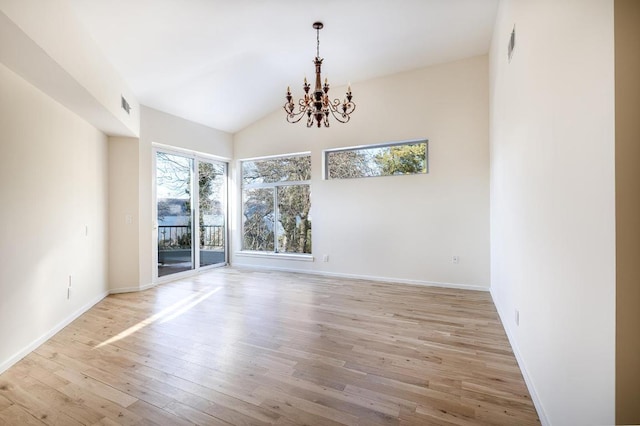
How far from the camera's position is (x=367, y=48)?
4160 millimetres

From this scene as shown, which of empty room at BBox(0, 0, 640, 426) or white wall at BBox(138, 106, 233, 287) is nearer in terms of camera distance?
empty room at BBox(0, 0, 640, 426)

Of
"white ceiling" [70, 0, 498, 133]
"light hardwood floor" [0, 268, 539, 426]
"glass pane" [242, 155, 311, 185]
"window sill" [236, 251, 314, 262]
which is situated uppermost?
"white ceiling" [70, 0, 498, 133]

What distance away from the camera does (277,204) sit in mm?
6168

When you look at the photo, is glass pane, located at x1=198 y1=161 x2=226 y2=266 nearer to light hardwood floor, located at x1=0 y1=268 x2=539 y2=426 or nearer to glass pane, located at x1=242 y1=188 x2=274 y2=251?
glass pane, located at x1=242 y1=188 x2=274 y2=251

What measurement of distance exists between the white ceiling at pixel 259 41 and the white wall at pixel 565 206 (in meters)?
1.51

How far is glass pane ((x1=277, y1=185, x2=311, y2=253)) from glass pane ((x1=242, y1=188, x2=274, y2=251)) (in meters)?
0.25

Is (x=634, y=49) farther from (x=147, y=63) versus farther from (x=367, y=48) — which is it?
(x=147, y=63)

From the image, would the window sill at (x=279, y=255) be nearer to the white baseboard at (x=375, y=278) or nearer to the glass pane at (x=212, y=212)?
the white baseboard at (x=375, y=278)

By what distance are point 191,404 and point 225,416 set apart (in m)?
0.28

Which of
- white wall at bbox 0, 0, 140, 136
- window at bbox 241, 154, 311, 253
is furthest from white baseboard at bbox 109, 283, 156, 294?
white wall at bbox 0, 0, 140, 136

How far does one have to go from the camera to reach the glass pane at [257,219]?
629 centimetres

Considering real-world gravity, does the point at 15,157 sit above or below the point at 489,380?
above

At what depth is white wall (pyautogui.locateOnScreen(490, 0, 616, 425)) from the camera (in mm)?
1054

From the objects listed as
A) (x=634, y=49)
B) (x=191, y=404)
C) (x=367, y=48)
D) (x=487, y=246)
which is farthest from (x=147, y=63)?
(x=487, y=246)
